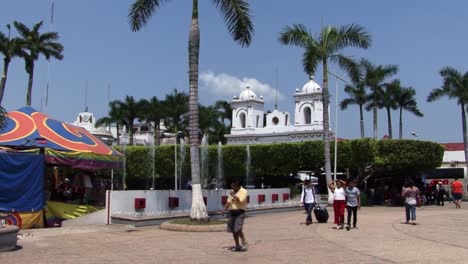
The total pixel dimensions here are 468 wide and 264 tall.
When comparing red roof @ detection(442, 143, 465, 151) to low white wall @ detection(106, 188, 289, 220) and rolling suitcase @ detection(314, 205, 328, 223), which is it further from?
rolling suitcase @ detection(314, 205, 328, 223)

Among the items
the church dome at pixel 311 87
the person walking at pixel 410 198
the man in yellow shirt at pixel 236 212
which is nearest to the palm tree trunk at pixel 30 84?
the church dome at pixel 311 87

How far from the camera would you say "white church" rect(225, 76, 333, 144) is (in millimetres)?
63688

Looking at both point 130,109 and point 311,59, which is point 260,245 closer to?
point 311,59

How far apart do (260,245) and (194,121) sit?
602 cm

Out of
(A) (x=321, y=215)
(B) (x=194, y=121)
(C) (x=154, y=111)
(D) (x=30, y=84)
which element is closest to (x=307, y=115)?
(C) (x=154, y=111)

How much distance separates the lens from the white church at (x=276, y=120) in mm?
63688

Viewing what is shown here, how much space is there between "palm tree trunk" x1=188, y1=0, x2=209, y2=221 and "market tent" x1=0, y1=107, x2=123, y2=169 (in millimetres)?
5030

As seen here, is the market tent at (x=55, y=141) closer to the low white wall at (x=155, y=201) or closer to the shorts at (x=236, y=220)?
the low white wall at (x=155, y=201)

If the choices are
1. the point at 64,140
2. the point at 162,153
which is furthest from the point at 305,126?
the point at 64,140

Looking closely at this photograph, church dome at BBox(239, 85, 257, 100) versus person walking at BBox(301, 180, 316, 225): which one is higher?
church dome at BBox(239, 85, 257, 100)

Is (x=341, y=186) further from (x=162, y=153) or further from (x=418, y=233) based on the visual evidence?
(x=162, y=153)

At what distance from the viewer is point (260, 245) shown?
1297 cm

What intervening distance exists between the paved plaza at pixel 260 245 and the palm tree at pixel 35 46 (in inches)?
1197

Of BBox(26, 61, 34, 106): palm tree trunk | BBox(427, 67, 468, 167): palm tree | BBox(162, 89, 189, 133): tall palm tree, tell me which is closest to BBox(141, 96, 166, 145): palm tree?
BBox(162, 89, 189, 133): tall palm tree
